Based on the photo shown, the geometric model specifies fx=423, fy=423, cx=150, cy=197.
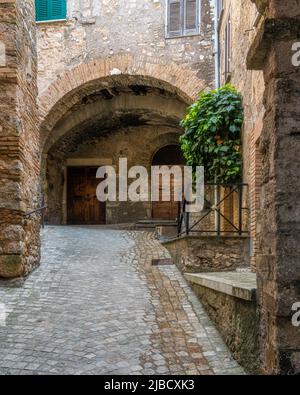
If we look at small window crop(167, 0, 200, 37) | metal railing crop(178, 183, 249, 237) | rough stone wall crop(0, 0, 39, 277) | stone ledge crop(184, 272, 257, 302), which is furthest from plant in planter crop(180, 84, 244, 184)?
small window crop(167, 0, 200, 37)

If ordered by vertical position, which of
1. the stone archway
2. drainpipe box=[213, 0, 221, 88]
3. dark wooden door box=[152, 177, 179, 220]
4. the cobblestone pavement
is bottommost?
the cobblestone pavement

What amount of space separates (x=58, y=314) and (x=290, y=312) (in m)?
3.24

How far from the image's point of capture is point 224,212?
28.6ft

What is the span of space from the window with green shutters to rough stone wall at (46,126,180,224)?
14.1ft

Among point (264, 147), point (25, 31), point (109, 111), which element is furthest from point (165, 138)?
point (264, 147)

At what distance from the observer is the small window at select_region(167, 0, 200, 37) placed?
440 inches

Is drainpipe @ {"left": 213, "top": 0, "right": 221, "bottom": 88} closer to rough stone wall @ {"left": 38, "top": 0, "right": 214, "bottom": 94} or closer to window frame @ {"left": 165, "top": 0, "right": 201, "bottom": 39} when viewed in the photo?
rough stone wall @ {"left": 38, "top": 0, "right": 214, "bottom": 94}

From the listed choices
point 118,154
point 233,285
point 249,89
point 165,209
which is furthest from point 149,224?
point 233,285

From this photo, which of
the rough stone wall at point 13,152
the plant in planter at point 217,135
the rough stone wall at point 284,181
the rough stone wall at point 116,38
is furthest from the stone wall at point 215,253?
the rough stone wall at point 116,38

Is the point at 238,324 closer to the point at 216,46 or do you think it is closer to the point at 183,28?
the point at 216,46

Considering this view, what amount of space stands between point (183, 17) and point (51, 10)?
12.2ft

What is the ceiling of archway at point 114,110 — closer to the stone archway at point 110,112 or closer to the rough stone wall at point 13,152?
the stone archway at point 110,112

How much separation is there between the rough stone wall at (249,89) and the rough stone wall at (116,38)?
219 centimetres
